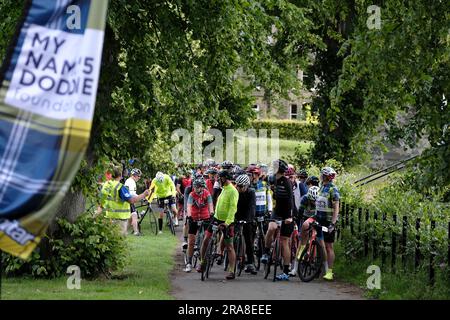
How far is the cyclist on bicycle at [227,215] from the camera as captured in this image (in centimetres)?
1669

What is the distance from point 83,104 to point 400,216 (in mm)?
10823

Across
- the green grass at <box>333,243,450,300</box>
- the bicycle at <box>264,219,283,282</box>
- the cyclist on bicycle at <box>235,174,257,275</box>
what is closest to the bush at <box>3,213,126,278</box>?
the cyclist on bicycle at <box>235,174,257,275</box>

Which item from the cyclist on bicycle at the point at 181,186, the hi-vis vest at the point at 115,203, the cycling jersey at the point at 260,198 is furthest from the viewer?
the cyclist on bicycle at the point at 181,186

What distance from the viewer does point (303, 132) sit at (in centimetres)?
8138

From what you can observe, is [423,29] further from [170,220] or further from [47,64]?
[170,220]

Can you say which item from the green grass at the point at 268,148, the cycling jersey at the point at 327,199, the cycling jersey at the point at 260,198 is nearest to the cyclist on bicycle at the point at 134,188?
Result: the cycling jersey at the point at 260,198

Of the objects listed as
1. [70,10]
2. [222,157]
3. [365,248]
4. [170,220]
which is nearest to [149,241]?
[170,220]

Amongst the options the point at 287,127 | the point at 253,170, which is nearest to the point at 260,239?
the point at 253,170

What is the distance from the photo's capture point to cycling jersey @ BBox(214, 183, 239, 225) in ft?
54.6

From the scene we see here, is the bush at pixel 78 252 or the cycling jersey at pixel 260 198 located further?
the cycling jersey at pixel 260 198

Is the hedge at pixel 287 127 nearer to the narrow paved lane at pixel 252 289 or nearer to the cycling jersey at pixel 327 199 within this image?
the narrow paved lane at pixel 252 289

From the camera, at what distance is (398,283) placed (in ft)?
47.7

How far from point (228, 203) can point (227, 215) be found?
213mm

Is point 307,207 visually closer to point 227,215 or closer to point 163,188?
point 227,215
